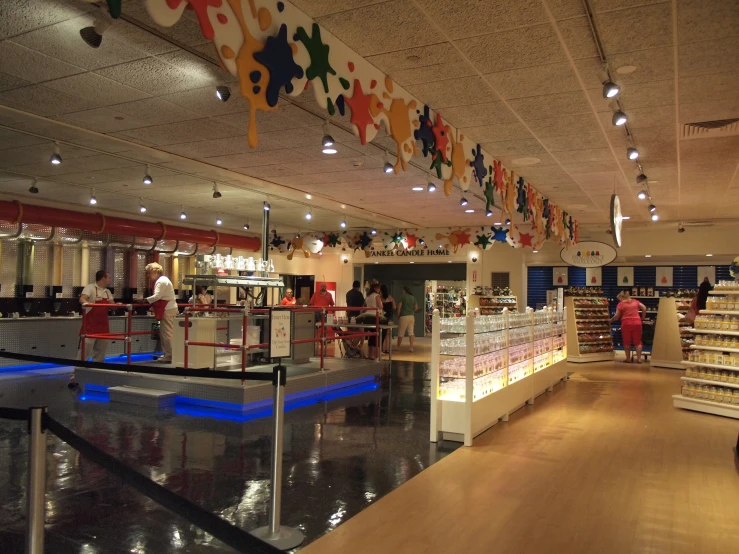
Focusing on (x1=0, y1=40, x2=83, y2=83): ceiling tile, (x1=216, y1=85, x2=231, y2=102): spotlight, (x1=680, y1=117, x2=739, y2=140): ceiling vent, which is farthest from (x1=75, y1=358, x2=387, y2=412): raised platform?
(x1=680, y1=117, x2=739, y2=140): ceiling vent

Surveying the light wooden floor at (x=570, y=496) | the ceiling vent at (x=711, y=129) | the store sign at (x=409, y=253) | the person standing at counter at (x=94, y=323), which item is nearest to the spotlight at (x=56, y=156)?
the person standing at counter at (x=94, y=323)

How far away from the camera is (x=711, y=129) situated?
21.6 ft

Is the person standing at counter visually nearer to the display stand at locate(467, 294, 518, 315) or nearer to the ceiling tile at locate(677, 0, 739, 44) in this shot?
the ceiling tile at locate(677, 0, 739, 44)

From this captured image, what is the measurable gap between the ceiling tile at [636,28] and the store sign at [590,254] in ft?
33.8

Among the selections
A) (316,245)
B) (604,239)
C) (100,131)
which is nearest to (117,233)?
(316,245)

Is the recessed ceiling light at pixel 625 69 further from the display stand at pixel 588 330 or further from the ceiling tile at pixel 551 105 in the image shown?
the display stand at pixel 588 330

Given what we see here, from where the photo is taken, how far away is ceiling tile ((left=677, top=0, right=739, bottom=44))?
3.90 meters

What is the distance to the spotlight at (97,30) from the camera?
3.57 m

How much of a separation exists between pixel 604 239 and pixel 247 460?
13.3m

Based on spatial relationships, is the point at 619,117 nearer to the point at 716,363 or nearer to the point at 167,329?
the point at 716,363

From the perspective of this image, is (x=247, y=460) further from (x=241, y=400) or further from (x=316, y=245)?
(x=316, y=245)

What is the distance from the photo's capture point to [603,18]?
13.4ft

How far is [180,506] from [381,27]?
3499mm

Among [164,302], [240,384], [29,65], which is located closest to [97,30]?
[29,65]
